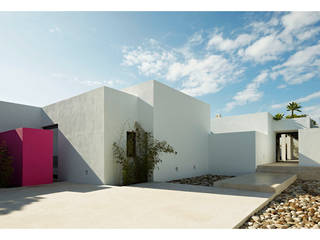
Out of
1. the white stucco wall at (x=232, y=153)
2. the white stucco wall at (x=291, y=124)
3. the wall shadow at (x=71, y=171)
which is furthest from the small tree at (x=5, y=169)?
the white stucco wall at (x=291, y=124)

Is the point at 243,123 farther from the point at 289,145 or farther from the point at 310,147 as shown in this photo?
the point at 289,145

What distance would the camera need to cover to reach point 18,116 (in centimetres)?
1095

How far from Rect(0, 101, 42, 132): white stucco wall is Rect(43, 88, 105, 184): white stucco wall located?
1755 millimetres

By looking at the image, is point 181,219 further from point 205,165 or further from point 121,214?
point 205,165

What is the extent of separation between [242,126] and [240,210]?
10661 mm

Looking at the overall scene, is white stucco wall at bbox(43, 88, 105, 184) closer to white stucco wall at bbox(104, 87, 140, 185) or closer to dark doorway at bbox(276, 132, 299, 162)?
white stucco wall at bbox(104, 87, 140, 185)

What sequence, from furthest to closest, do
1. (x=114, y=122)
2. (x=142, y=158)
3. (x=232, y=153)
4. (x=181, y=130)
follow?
(x=232, y=153)
(x=181, y=130)
(x=142, y=158)
(x=114, y=122)

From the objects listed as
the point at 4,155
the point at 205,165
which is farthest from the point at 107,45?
the point at 205,165

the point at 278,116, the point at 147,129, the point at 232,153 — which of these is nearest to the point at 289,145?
the point at 278,116

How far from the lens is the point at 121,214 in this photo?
12.6 feet

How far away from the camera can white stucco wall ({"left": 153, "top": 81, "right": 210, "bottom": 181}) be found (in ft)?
28.6

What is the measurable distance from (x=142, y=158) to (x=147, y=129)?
46.6 inches

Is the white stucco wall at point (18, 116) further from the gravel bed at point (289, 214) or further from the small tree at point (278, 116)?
the small tree at point (278, 116)

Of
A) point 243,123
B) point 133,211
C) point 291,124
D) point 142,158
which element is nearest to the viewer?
point 133,211
